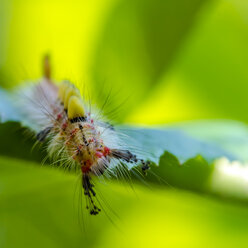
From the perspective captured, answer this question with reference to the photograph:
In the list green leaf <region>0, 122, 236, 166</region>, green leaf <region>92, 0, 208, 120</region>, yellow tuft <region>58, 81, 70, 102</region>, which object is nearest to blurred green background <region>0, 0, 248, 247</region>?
green leaf <region>92, 0, 208, 120</region>

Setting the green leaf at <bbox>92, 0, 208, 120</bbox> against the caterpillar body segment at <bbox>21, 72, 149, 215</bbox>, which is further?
the green leaf at <bbox>92, 0, 208, 120</bbox>

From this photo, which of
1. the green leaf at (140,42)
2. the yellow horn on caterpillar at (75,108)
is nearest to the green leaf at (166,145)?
the yellow horn on caterpillar at (75,108)

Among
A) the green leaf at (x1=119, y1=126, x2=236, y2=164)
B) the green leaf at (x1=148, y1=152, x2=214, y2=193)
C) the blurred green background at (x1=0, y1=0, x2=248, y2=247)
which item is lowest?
the green leaf at (x1=148, y1=152, x2=214, y2=193)

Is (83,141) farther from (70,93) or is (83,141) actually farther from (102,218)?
(102,218)

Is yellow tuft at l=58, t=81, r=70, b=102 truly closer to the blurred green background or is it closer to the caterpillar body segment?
the caterpillar body segment

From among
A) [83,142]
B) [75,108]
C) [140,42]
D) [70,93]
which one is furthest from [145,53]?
[83,142]

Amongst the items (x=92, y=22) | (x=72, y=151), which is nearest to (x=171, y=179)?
(x=72, y=151)

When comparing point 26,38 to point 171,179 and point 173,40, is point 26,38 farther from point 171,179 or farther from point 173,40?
point 171,179
